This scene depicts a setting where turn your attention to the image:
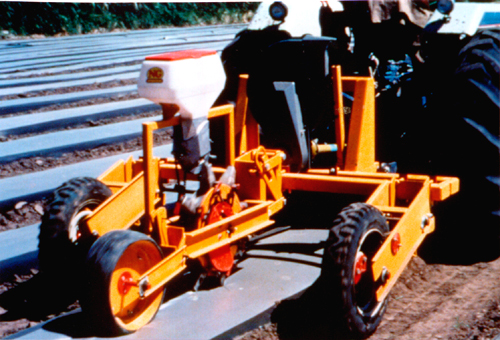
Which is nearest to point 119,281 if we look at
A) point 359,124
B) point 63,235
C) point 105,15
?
point 63,235

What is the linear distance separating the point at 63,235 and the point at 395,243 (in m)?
1.62

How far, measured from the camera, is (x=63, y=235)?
11.6 feet

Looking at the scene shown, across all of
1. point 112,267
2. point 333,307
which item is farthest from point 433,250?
point 112,267

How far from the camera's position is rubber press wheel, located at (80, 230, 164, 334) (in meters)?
2.99

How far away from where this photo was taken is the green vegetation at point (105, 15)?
1602 cm

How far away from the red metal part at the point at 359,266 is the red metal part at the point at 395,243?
0.48 feet

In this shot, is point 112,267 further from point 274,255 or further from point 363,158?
point 363,158

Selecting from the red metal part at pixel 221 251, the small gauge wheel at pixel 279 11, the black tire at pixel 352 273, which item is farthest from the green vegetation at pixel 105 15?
the black tire at pixel 352 273

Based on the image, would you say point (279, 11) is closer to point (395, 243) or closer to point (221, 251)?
point (221, 251)

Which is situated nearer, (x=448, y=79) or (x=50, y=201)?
(x=50, y=201)

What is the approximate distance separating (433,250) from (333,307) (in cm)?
163

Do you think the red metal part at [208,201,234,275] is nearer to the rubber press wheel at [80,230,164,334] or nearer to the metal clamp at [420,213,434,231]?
the rubber press wheel at [80,230,164,334]

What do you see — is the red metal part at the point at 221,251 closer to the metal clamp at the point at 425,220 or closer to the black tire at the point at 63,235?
the black tire at the point at 63,235

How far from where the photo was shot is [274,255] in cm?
426
